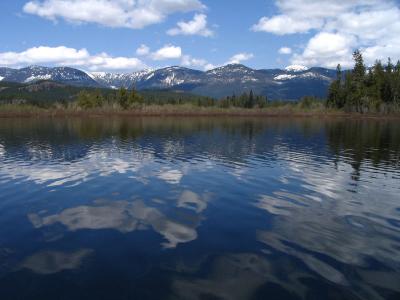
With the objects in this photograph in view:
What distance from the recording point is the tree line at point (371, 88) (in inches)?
6964

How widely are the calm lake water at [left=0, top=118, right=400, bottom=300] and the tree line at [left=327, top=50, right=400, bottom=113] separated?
156 metres

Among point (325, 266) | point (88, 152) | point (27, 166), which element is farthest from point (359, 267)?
point (88, 152)

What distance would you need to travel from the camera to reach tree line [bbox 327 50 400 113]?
177 m

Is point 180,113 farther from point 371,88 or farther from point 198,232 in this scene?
point 198,232

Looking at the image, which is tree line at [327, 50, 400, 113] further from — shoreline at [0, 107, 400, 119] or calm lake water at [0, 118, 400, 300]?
calm lake water at [0, 118, 400, 300]

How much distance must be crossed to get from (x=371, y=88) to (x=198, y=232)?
181 m

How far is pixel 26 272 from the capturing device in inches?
564

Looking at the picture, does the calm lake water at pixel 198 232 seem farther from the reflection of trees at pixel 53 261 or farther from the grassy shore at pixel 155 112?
the grassy shore at pixel 155 112

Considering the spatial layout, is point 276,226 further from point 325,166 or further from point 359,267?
point 325,166

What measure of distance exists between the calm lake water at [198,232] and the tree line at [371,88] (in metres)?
156

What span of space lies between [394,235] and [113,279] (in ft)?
45.5

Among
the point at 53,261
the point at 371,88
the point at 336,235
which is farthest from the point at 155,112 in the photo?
the point at 53,261

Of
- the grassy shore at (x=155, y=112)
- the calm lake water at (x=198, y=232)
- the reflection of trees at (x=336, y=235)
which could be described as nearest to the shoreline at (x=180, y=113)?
the grassy shore at (x=155, y=112)

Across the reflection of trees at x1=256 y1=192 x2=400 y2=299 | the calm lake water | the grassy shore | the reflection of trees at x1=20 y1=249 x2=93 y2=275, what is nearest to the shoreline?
the grassy shore
